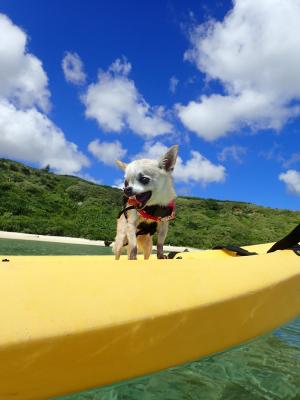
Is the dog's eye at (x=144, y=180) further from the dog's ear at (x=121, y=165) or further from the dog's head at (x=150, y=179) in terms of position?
the dog's ear at (x=121, y=165)

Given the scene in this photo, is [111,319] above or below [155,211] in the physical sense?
below

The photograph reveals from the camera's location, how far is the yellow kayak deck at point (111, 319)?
61.3 inches

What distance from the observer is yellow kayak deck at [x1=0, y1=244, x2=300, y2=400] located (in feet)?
5.11

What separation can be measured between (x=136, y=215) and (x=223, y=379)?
1453mm

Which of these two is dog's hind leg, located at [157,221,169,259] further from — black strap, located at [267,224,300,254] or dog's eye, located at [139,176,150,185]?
black strap, located at [267,224,300,254]

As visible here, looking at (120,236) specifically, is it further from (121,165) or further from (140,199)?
(121,165)

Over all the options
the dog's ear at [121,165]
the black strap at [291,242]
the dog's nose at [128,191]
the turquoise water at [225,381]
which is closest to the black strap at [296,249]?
the black strap at [291,242]

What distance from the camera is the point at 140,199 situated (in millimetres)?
3494

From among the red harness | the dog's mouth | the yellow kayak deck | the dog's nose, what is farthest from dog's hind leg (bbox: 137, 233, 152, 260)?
the yellow kayak deck

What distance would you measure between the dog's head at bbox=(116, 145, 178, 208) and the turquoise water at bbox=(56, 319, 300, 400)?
1.37 metres

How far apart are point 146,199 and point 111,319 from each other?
187 centimetres

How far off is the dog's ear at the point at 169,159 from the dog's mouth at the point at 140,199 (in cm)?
29

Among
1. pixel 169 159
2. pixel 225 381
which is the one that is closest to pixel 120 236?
pixel 169 159

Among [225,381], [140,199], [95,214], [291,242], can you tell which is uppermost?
[95,214]
